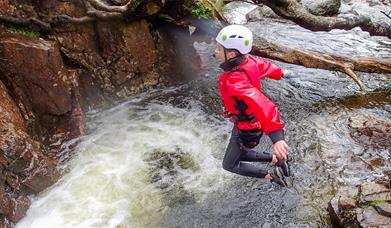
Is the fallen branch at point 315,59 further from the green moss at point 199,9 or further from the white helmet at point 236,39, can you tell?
the white helmet at point 236,39

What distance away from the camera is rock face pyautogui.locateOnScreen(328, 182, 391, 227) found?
484 centimetres

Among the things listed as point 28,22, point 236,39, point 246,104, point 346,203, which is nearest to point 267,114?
point 246,104

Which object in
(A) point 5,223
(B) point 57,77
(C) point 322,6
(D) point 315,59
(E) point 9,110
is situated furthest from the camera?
(C) point 322,6

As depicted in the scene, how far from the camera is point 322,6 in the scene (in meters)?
13.8

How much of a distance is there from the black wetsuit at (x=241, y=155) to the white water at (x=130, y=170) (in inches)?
32.6

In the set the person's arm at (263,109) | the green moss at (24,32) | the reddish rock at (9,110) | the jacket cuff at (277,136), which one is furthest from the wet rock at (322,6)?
the reddish rock at (9,110)

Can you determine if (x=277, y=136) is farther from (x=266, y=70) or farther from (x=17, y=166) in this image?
(x=17, y=166)

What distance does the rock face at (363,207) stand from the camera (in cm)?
484

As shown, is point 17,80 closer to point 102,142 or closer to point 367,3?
point 102,142

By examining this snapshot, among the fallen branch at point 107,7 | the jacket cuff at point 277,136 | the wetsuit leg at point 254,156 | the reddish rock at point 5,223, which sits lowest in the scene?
the wetsuit leg at point 254,156

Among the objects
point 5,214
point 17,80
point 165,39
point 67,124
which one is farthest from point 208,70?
point 5,214

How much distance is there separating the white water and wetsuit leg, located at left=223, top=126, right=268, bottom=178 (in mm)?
813

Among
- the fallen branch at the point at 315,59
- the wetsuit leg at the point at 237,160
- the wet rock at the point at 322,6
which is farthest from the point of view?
the wet rock at the point at 322,6

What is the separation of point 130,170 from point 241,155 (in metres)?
2.31
